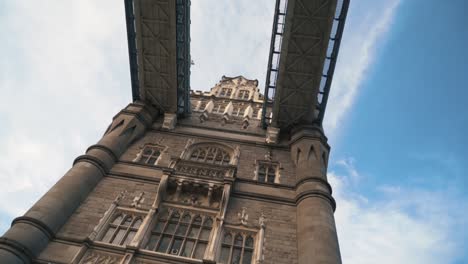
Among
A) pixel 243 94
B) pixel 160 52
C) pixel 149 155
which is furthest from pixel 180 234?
pixel 243 94

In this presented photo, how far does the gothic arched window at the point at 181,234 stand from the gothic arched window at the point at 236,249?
2.58 ft

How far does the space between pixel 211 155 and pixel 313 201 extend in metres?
7.30

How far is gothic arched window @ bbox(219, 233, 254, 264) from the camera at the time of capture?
1266 cm

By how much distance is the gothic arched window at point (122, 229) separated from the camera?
43.3 feet

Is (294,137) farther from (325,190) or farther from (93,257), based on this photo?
(93,257)

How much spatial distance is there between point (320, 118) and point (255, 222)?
9.82m

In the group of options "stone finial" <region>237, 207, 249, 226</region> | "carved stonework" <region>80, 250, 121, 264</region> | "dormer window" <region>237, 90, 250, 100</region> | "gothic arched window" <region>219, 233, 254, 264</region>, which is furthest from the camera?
"dormer window" <region>237, 90, 250, 100</region>

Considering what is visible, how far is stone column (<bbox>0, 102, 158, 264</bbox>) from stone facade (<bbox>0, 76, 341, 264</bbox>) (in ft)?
0.12

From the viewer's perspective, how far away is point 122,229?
1378 centimetres

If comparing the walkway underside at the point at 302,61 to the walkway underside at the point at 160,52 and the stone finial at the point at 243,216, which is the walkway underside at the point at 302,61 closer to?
the walkway underside at the point at 160,52

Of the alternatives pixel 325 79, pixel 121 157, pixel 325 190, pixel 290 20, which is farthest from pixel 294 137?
pixel 121 157

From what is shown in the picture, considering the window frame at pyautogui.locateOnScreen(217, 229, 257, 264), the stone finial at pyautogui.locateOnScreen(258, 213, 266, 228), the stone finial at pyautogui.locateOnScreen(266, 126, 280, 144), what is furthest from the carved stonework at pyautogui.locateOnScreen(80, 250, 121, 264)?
the stone finial at pyautogui.locateOnScreen(266, 126, 280, 144)

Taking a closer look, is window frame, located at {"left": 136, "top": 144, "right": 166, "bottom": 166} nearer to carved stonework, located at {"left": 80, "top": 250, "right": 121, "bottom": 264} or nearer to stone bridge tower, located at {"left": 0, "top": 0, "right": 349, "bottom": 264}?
stone bridge tower, located at {"left": 0, "top": 0, "right": 349, "bottom": 264}

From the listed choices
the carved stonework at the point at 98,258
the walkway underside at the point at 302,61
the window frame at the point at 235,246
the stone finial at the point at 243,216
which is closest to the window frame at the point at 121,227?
the carved stonework at the point at 98,258
